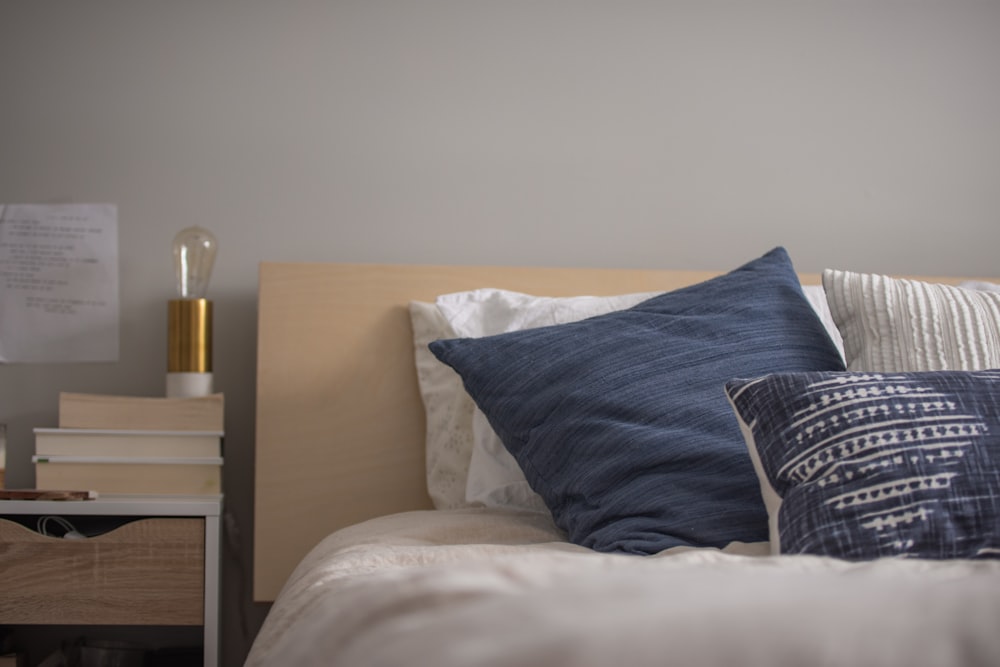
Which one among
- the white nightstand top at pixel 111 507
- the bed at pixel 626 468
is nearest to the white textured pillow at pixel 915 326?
the bed at pixel 626 468

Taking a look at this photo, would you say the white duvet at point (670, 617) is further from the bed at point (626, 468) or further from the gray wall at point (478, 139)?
the gray wall at point (478, 139)

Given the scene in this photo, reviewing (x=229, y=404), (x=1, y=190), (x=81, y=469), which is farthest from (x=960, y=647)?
(x=1, y=190)

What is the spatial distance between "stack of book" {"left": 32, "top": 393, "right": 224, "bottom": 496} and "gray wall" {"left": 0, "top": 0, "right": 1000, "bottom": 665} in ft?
0.79

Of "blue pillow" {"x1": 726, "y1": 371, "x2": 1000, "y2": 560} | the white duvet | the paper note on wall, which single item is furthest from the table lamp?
the white duvet

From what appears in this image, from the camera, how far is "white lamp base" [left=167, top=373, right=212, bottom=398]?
1.66 m

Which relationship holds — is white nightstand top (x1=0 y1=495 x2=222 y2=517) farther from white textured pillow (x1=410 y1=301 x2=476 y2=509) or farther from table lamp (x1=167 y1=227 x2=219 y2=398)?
white textured pillow (x1=410 y1=301 x2=476 y2=509)

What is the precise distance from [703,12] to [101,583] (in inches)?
65.3

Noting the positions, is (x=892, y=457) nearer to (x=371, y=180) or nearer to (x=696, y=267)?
(x=696, y=267)

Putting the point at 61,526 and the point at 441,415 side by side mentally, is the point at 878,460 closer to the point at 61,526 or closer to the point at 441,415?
the point at 441,415

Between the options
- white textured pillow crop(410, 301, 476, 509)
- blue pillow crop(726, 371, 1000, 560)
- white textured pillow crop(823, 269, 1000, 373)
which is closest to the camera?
blue pillow crop(726, 371, 1000, 560)

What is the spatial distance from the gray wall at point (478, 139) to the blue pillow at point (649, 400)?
62cm

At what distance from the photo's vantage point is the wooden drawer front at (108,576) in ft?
4.66

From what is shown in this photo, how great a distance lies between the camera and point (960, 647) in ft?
1.14

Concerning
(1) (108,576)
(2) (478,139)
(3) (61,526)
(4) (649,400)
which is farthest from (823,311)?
(3) (61,526)
